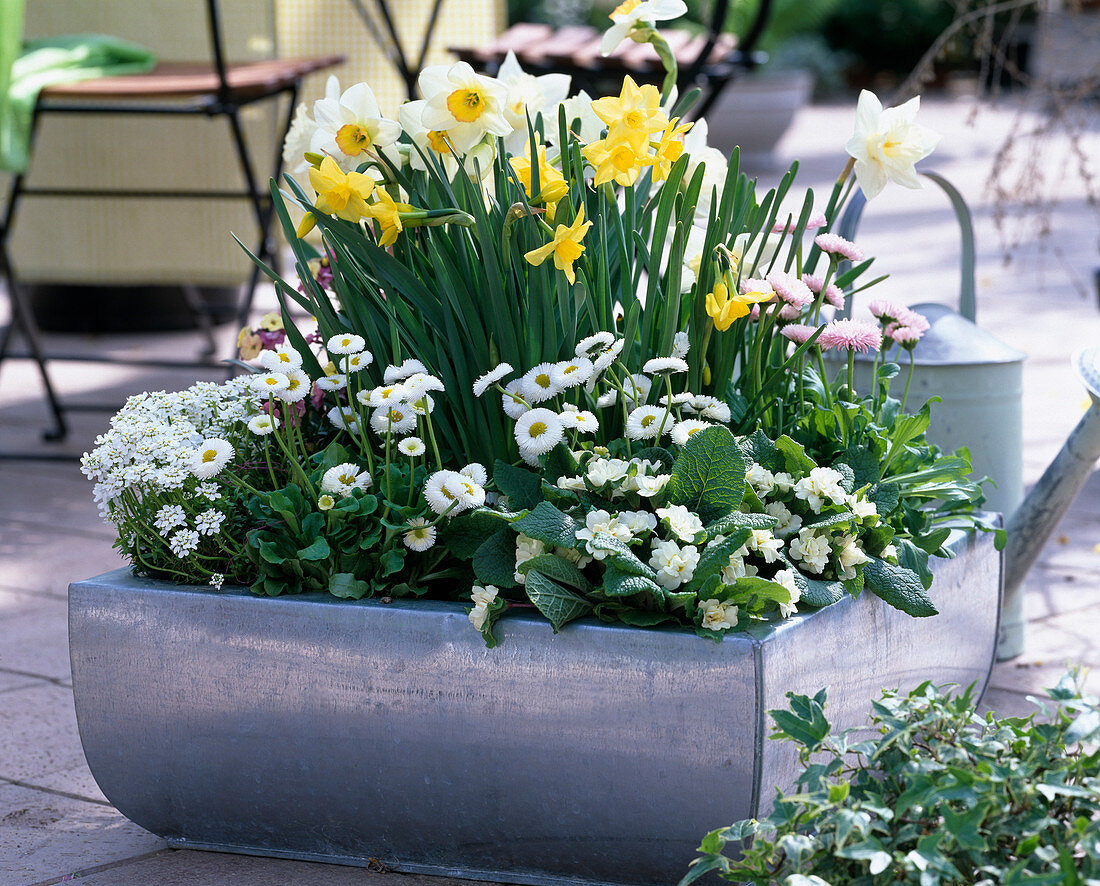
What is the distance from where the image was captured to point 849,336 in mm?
1513

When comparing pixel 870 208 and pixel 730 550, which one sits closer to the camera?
pixel 730 550

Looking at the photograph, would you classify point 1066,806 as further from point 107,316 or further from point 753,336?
point 107,316

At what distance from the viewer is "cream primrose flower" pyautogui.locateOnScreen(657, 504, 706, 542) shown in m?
1.32

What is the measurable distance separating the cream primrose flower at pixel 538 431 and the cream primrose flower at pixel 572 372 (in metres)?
0.04

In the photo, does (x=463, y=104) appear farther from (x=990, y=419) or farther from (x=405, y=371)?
(x=990, y=419)

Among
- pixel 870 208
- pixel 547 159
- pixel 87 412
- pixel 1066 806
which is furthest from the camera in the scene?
pixel 870 208

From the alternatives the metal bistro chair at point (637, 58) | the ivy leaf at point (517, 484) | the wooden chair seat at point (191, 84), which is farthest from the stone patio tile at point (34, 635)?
the metal bistro chair at point (637, 58)

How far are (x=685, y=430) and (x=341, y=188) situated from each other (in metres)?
0.46

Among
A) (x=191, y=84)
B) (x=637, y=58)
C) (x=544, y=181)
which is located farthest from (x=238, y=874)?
(x=637, y=58)

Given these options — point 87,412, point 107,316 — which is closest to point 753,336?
point 87,412

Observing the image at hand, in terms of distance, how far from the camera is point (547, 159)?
1616 mm

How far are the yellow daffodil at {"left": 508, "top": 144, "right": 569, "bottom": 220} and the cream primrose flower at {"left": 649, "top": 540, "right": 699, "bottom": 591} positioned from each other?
1.35 ft

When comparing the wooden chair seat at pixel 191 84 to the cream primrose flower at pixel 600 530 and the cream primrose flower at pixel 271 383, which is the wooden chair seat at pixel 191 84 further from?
the cream primrose flower at pixel 600 530

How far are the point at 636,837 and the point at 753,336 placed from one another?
0.67 meters
